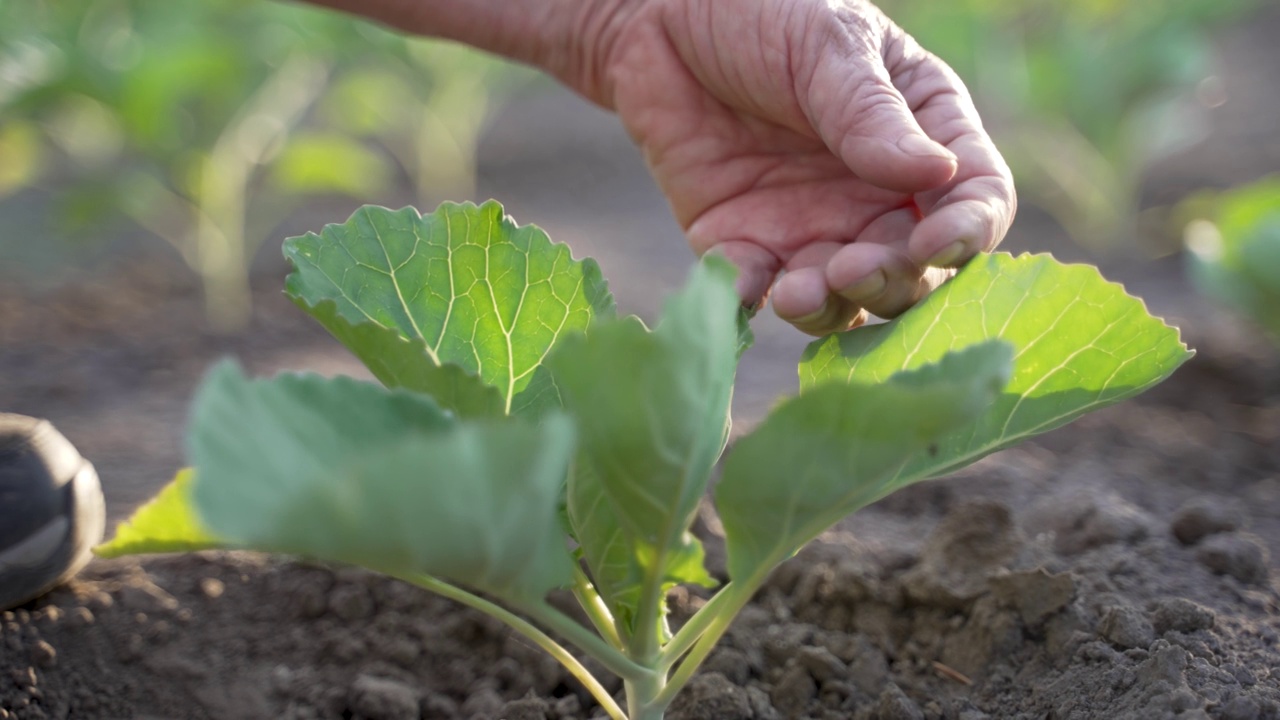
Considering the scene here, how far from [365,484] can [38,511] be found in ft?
3.64

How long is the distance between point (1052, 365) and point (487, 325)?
0.68 meters

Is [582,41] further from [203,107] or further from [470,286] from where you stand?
[203,107]

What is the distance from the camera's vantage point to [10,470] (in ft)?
5.16

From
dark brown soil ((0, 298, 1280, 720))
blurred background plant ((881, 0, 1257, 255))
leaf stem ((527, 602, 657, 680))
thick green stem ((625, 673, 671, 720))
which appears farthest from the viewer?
blurred background plant ((881, 0, 1257, 255))

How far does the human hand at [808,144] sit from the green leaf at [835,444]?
1.19 feet

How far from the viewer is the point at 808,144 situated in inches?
70.7

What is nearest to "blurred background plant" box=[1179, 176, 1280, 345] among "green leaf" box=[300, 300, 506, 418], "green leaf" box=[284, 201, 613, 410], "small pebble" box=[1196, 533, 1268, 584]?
"small pebble" box=[1196, 533, 1268, 584]

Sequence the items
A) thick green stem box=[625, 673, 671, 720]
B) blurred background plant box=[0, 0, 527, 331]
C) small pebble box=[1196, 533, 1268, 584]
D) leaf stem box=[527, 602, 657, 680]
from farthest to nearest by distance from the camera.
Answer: blurred background plant box=[0, 0, 527, 331]
small pebble box=[1196, 533, 1268, 584]
thick green stem box=[625, 673, 671, 720]
leaf stem box=[527, 602, 657, 680]

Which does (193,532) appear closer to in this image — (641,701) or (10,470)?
(641,701)

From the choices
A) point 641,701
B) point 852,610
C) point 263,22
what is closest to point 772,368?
point 852,610

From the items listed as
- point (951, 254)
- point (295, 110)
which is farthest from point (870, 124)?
point (295, 110)

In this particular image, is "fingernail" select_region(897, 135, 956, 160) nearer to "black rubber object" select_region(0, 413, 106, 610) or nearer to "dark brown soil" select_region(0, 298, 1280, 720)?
"dark brown soil" select_region(0, 298, 1280, 720)

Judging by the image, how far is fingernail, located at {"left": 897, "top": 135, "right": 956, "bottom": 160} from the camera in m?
1.31

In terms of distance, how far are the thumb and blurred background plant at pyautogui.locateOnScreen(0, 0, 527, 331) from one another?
10.2 ft
